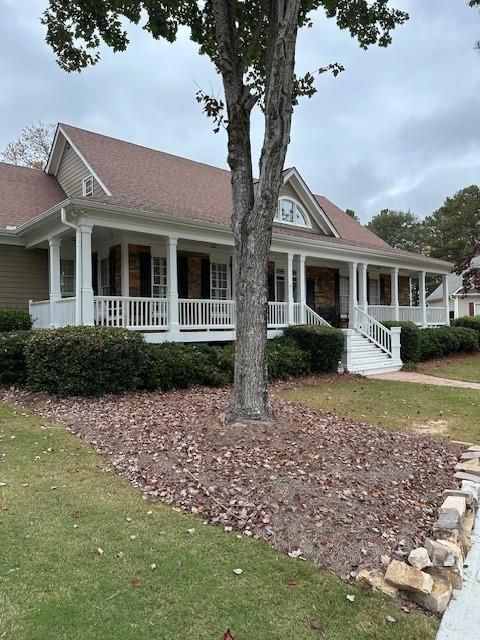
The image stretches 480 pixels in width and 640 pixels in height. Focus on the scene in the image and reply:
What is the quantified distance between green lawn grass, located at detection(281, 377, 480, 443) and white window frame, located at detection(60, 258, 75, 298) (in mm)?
7345

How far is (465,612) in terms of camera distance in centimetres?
281

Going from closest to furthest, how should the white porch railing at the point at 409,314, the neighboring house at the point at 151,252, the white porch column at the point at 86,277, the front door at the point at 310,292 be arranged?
the white porch column at the point at 86,277 < the neighboring house at the point at 151,252 < the front door at the point at 310,292 < the white porch railing at the point at 409,314

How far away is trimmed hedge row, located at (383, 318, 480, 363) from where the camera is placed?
16.2 meters

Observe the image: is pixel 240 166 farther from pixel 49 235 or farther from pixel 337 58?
pixel 49 235

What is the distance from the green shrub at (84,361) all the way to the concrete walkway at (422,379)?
24.3ft

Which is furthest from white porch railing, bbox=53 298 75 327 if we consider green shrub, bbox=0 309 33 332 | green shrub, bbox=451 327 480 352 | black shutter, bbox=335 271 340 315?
green shrub, bbox=451 327 480 352

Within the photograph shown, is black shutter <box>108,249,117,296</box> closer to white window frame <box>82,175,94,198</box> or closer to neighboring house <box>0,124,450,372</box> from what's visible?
neighboring house <box>0,124,450,372</box>

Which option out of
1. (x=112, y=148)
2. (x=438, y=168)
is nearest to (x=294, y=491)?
(x=112, y=148)

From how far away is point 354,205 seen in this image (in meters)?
71.5

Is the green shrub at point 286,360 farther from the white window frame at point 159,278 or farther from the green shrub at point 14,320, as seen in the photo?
the green shrub at point 14,320

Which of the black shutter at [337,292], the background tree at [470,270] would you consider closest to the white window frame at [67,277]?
the background tree at [470,270]

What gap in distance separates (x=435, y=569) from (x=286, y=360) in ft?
28.9

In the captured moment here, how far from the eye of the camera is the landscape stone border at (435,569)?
2877mm

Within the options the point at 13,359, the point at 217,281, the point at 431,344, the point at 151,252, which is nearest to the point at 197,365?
the point at 13,359
